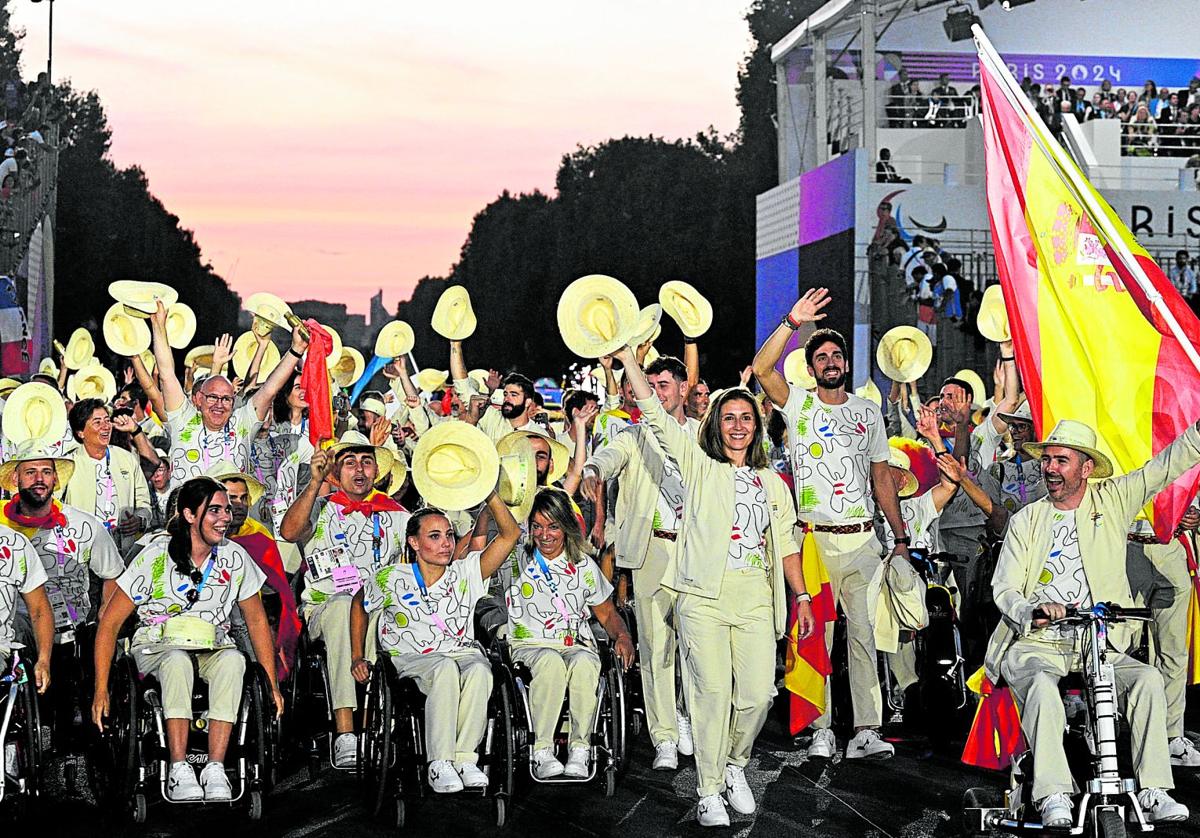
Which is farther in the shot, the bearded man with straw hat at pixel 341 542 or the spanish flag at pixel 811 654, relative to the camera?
the spanish flag at pixel 811 654

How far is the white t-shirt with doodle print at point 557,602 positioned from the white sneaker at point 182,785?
1612 mm

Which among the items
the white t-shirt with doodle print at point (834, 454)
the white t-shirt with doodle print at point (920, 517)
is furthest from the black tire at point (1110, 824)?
the white t-shirt with doodle print at point (920, 517)

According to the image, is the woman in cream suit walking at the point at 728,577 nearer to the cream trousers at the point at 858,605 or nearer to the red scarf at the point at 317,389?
the cream trousers at the point at 858,605

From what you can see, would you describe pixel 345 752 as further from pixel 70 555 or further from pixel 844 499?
pixel 844 499

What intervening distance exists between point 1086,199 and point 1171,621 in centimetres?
200

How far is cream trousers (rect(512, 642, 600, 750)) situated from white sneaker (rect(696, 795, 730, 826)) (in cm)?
70

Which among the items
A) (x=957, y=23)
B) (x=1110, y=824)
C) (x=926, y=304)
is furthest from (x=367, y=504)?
(x=957, y=23)

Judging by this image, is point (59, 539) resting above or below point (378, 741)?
above

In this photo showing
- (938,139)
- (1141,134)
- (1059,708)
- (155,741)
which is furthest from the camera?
(938,139)

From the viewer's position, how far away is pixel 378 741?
302 inches

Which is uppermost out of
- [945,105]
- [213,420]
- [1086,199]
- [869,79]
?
[945,105]

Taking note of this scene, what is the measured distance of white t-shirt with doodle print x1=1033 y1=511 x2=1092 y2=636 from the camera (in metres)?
7.41

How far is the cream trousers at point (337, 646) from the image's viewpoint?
338 inches

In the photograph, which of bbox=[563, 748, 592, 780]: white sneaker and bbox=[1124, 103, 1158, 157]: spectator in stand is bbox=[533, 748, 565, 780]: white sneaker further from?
bbox=[1124, 103, 1158, 157]: spectator in stand
